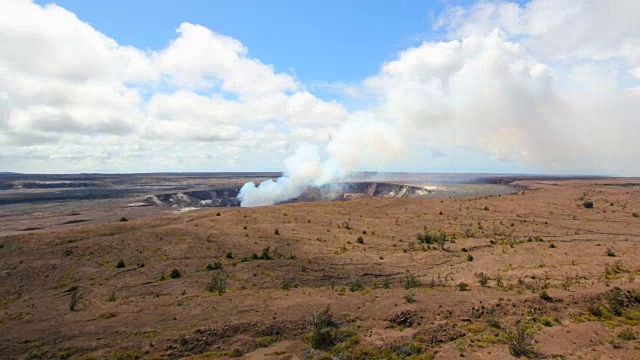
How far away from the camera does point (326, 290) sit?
87.0 feet

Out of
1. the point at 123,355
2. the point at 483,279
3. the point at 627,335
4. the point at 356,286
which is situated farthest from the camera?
the point at 483,279

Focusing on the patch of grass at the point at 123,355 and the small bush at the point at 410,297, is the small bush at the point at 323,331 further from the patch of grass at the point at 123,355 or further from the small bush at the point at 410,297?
the patch of grass at the point at 123,355

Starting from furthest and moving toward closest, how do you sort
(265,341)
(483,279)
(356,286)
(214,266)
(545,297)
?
(214,266)
(483,279)
(356,286)
(545,297)
(265,341)

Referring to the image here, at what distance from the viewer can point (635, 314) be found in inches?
835

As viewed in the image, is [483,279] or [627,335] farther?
[483,279]

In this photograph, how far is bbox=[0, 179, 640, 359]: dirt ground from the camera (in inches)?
727

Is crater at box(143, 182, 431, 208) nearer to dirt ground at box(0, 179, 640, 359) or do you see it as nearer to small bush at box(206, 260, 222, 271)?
dirt ground at box(0, 179, 640, 359)

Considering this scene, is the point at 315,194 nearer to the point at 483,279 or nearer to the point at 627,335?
the point at 483,279

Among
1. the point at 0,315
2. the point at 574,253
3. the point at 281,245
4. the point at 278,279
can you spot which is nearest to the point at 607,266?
the point at 574,253

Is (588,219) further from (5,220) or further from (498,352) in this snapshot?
(5,220)

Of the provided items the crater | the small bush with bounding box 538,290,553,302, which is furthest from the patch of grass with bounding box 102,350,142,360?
the crater

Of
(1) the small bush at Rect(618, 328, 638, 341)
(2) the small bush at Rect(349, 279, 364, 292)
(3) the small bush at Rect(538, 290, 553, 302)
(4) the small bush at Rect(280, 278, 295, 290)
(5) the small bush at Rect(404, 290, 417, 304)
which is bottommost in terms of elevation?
(4) the small bush at Rect(280, 278, 295, 290)

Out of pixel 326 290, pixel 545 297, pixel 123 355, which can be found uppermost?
pixel 545 297

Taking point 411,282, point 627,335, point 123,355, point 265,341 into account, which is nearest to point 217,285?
point 265,341
